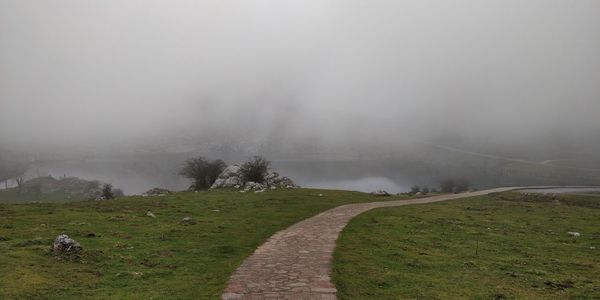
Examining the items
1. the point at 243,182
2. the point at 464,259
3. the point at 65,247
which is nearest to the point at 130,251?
the point at 65,247

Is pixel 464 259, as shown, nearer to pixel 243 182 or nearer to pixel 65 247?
pixel 65 247

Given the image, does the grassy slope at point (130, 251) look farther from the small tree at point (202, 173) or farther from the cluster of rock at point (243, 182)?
the small tree at point (202, 173)

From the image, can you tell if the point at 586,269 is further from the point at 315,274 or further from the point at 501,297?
the point at 315,274

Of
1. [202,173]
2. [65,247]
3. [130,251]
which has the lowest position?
[130,251]

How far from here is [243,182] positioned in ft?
229

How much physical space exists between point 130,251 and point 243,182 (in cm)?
5049

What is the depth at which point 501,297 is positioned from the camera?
13.4 meters

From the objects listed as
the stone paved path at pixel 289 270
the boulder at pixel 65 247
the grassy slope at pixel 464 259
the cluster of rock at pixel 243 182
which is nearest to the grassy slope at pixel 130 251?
the boulder at pixel 65 247

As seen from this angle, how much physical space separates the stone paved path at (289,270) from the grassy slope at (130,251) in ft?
2.51

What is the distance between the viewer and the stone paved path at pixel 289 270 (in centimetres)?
1279

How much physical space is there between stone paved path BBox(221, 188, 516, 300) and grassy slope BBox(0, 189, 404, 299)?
0.76 metres

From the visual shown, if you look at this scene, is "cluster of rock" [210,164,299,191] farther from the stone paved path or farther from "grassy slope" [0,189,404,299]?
the stone paved path

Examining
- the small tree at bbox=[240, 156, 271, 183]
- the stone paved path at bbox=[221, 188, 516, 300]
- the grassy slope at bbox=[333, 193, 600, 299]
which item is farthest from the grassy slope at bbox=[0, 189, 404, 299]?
the small tree at bbox=[240, 156, 271, 183]

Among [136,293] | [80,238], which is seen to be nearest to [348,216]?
[80,238]
